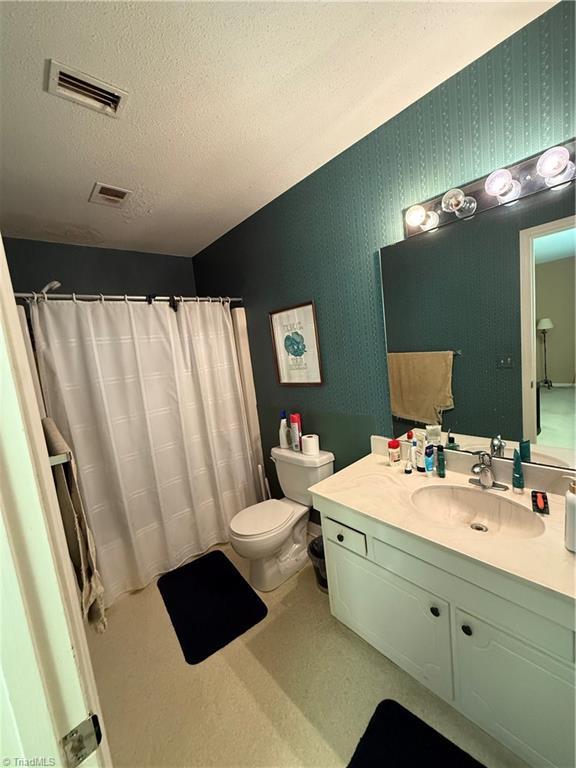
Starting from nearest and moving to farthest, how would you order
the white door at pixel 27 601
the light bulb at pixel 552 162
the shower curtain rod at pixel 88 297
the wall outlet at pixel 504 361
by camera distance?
the white door at pixel 27 601 < the light bulb at pixel 552 162 < the wall outlet at pixel 504 361 < the shower curtain rod at pixel 88 297

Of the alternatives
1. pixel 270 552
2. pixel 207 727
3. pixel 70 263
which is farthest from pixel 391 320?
pixel 70 263

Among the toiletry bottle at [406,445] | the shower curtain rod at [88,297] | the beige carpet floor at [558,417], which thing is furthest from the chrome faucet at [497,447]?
the shower curtain rod at [88,297]

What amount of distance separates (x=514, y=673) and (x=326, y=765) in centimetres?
73

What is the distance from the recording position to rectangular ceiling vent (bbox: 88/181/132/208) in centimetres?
165

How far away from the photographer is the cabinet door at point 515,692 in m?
Result: 0.85

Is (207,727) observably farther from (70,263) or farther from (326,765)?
(70,263)

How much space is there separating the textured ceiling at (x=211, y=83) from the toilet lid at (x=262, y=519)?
1.99m

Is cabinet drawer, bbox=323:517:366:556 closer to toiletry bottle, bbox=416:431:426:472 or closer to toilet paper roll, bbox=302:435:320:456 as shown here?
toiletry bottle, bbox=416:431:426:472

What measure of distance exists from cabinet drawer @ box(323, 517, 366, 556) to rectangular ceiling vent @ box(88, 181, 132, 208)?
2.05 metres

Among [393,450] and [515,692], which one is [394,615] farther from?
[393,450]

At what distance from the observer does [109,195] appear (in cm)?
173

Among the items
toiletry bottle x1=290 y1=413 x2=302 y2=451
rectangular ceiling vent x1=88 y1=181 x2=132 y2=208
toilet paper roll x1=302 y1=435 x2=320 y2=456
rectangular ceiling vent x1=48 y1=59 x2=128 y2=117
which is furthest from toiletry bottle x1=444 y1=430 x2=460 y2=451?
rectangular ceiling vent x1=88 y1=181 x2=132 y2=208

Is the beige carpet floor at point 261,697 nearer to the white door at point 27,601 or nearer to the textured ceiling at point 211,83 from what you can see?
the white door at point 27,601

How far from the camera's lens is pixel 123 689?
1.39 m
